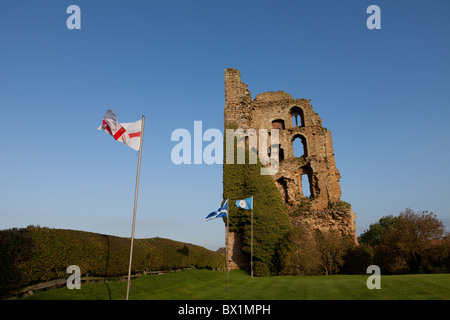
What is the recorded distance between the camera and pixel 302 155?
31672 millimetres

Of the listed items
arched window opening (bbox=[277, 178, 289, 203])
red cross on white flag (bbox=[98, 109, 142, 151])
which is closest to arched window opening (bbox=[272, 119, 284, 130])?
arched window opening (bbox=[277, 178, 289, 203])

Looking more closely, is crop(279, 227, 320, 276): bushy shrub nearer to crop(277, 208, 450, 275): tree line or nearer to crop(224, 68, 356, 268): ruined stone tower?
crop(277, 208, 450, 275): tree line

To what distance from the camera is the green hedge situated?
8.04 metres

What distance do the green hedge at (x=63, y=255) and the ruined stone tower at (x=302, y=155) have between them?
1655 cm

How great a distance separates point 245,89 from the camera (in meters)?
30.6

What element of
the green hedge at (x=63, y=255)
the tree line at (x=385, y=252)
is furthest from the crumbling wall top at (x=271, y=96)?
the green hedge at (x=63, y=255)

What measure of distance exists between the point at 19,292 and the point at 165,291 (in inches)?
187

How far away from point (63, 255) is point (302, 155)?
1044 inches

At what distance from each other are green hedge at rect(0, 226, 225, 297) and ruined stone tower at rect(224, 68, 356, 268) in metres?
16.6

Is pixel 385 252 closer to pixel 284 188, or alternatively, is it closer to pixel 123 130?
pixel 284 188
